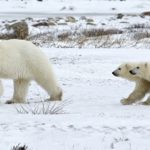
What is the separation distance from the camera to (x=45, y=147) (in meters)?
4.34

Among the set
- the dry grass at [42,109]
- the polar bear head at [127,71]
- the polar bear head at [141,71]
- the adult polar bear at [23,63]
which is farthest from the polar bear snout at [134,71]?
the adult polar bear at [23,63]

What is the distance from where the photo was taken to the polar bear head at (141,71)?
7.53 metres

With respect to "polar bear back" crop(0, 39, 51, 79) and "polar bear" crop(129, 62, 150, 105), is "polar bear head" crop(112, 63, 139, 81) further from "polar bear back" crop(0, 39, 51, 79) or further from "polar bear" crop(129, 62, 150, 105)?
"polar bear back" crop(0, 39, 51, 79)

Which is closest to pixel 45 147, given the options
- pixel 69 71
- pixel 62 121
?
pixel 62 121

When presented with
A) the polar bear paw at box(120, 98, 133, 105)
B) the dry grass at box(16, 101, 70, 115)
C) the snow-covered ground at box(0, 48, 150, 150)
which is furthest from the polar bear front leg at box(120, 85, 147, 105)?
the dry grass at box(16, 101, 70, 115)

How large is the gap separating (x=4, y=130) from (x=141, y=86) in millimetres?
3455

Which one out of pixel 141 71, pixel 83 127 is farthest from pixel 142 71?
pixel 83 127

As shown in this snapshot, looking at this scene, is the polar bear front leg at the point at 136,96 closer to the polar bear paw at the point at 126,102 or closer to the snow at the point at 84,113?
the polar bear paw at the point at 126,102

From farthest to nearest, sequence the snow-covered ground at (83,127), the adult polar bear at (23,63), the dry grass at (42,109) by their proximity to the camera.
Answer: the adult polar bear at (23,63), the dry grass at (42,109), the snow-covered ground at (83,127)

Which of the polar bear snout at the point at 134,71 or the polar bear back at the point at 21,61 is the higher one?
the polar bear back at the point at 21,61

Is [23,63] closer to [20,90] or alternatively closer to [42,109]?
[20,90]

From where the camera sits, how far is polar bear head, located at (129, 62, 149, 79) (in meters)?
7.53

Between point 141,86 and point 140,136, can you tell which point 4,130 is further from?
point 141,86

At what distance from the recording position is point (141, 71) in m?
7.60
